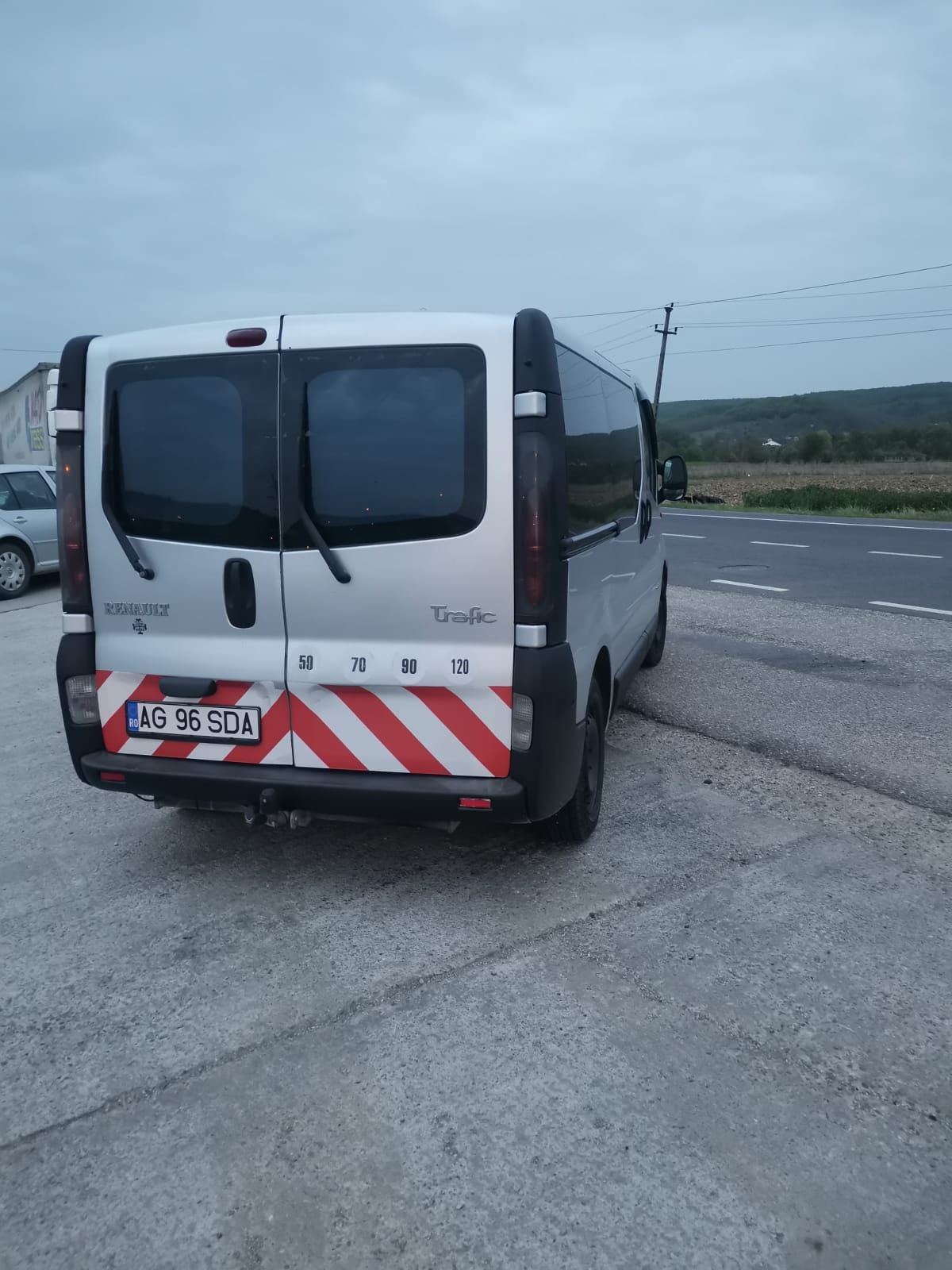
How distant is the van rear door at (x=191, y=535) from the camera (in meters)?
3.78

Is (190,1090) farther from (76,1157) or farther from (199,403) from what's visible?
(199,403)

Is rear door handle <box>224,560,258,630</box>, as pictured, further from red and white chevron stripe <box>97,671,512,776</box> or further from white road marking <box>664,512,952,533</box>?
white road marking <box>664,512,952,533</box>

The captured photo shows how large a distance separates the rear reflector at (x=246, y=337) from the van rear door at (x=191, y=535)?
1 cm

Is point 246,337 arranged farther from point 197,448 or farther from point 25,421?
point 25,421

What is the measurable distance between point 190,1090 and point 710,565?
13.0 meters

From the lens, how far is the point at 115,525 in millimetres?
3928

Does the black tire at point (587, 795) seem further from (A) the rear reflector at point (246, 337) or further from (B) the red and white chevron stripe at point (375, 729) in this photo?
(A) the rear reflector at point (246, 337)

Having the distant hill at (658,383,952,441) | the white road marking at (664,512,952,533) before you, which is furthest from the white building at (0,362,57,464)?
the distant hill at (658,383,952,441)

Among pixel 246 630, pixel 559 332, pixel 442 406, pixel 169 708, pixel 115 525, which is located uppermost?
pixel 559 332

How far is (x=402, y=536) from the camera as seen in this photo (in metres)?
3.65

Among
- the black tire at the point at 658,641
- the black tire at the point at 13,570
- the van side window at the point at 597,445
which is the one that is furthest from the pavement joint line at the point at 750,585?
the black tire at the point at 13,570

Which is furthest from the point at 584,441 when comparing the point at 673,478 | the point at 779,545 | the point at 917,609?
the point at 779,545

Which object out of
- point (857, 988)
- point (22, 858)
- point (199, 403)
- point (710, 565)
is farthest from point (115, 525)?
point (710, 565)

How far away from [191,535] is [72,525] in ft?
1.69
